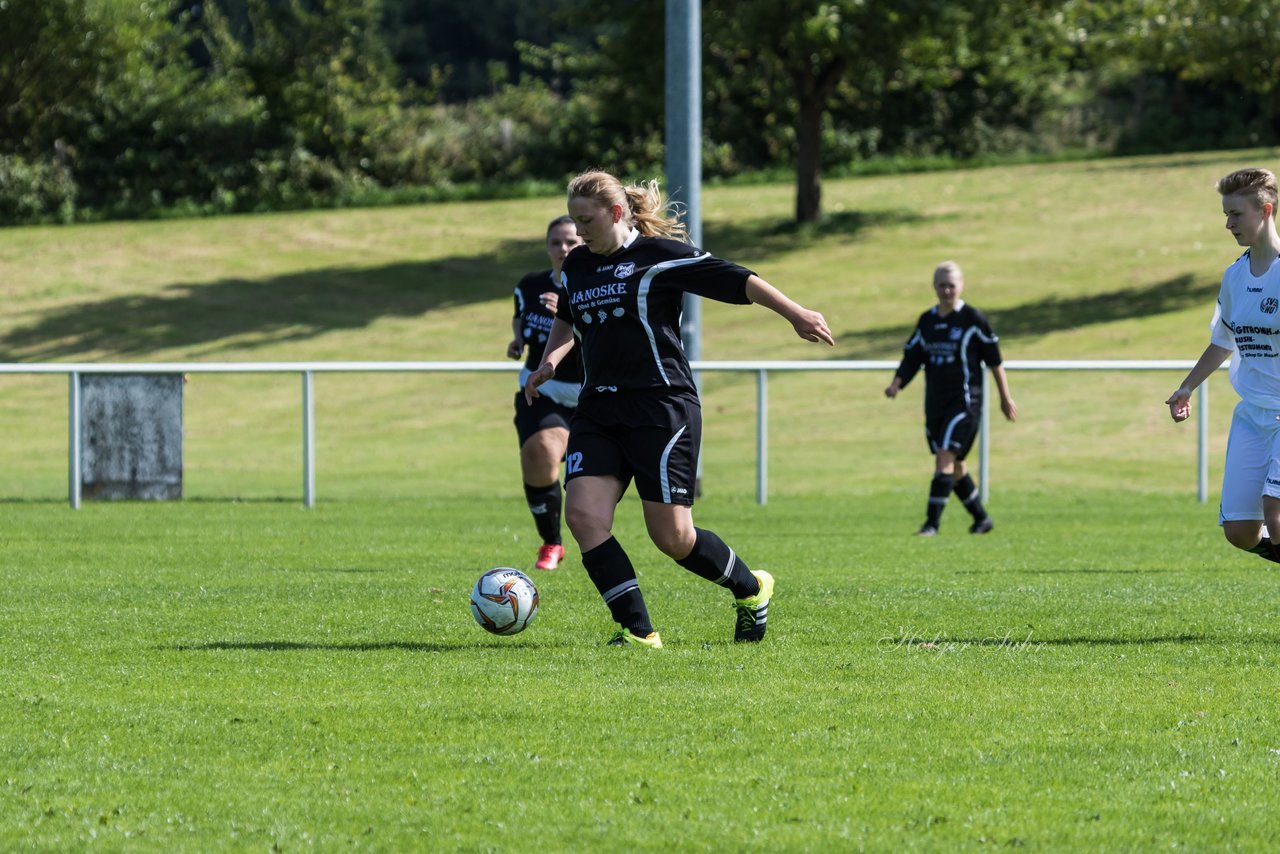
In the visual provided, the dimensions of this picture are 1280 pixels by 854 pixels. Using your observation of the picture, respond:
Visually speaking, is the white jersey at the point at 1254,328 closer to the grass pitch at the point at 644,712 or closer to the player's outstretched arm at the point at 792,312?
the grass pitch at the point at 644,712

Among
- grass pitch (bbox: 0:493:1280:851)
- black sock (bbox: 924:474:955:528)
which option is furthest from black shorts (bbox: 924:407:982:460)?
grass pitch (bbox: 0:493:1280:851)

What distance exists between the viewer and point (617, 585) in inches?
288

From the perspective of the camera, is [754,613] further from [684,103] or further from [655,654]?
[684,103]

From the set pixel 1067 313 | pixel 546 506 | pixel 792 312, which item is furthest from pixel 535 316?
pixel 1067 313

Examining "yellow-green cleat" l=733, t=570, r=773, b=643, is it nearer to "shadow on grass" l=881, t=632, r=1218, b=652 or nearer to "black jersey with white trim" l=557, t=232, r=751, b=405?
"shadow on grass" l=881, t=632, r=1218, b=652

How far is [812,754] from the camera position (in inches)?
211

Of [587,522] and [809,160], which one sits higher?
[809,160]

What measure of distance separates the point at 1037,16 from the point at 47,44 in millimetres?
23523

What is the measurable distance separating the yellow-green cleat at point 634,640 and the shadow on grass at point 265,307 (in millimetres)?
22795

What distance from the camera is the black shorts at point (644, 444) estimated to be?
23.6 feet

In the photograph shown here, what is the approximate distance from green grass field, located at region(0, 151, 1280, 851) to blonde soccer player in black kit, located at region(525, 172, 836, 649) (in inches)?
16.9

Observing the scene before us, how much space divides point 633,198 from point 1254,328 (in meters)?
2.71

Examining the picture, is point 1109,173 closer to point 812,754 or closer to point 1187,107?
point 1187,107

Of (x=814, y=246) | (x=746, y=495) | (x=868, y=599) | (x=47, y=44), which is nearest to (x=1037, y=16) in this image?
(x=814, y=246)
